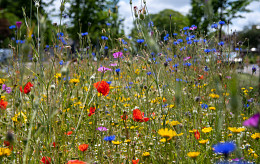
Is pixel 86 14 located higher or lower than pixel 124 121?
higher

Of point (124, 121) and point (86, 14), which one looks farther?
point (86, 14)

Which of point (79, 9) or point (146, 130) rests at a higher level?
point (79, 9)

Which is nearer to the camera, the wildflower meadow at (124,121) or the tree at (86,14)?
the wildflower meadow at (124,121)

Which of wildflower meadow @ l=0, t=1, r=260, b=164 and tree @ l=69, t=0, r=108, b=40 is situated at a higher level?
tree @ l=69, t=0, r=108, b=40

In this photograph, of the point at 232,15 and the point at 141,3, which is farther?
the point at 232,15

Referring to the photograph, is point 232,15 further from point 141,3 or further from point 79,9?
point 141,3

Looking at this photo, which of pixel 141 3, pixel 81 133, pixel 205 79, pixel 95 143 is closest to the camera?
pixel 141 3

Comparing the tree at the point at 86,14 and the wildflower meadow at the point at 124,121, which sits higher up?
the tree at the point at 86,14

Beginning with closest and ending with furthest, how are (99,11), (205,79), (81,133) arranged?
(81,133) → (205,79) → (99,11)


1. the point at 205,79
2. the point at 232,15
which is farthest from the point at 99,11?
the point at 205,79

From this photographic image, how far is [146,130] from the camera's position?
1778 mm

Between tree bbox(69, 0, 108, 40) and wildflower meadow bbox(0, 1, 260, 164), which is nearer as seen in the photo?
wildflower meadow bbox(0, 1, 260, 164)

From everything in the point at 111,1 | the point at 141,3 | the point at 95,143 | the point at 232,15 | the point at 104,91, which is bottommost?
the point at 95,143

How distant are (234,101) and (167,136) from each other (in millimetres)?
440
